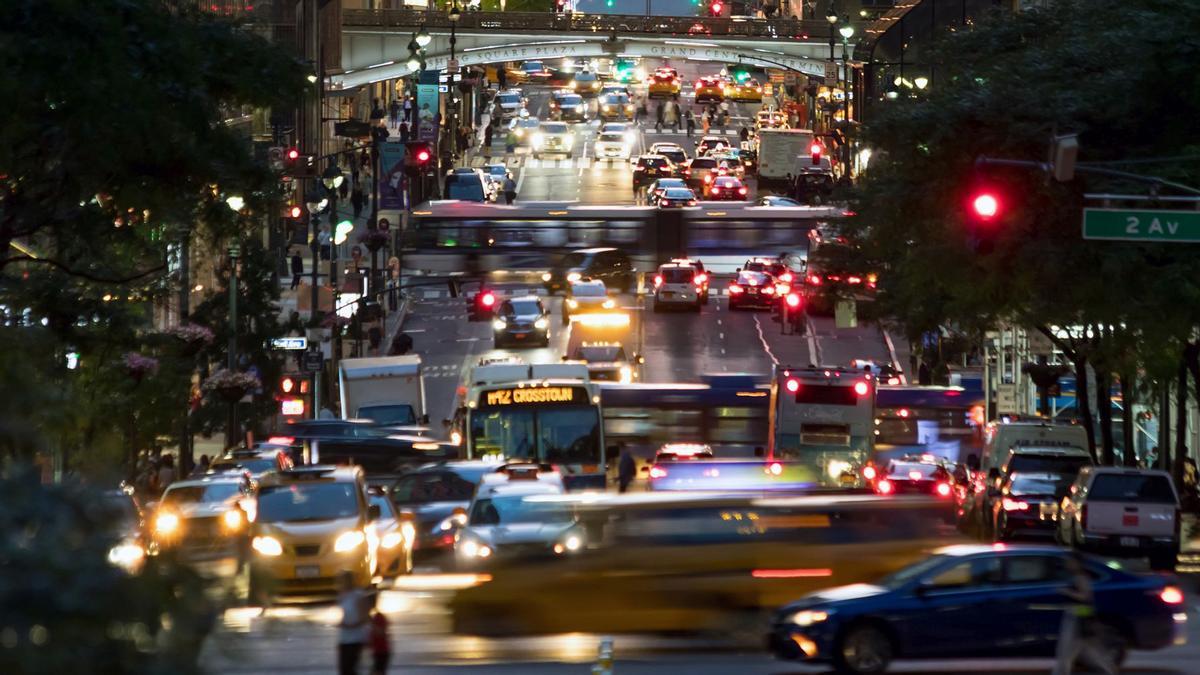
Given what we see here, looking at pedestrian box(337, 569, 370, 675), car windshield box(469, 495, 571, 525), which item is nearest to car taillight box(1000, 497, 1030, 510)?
car windshield box(469, 495, 571, 525)

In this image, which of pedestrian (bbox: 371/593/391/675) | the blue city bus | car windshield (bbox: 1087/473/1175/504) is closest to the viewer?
pedestrian (bbox: 371/593/391/675)

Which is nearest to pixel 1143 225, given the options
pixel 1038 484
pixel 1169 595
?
pixel 1169 595

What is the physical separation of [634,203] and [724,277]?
16.5 meters

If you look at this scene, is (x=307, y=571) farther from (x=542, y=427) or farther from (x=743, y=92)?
(x=743, y=92)

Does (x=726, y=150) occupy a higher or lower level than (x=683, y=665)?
higher

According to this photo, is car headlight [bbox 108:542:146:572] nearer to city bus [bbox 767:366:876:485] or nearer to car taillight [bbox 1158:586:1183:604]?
car taillight [bbox 1158:586:1183:604]

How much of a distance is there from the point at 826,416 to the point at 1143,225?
69.3 feet

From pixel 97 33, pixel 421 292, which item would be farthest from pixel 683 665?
pixel 421 292

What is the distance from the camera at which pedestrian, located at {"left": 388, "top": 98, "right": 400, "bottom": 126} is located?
12594 centimetres

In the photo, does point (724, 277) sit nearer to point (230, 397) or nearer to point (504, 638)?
point (230, 397)

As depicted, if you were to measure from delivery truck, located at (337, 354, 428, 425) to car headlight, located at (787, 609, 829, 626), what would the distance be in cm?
2995

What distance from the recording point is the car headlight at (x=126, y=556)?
5.54m

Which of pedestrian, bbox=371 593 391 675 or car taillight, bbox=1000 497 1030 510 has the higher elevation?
pedestrian, bbox=371 593 391 675

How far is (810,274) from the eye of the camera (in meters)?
65.5
